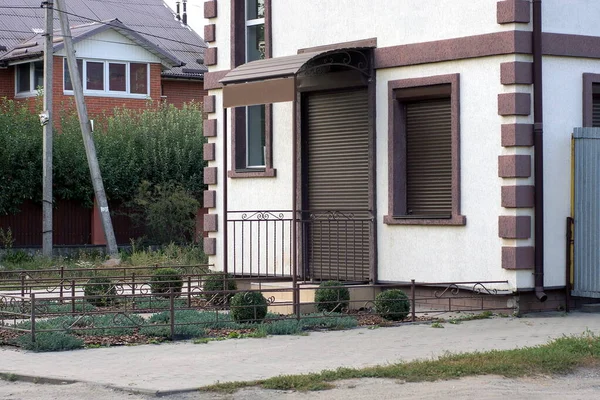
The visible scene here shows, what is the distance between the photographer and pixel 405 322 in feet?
49.7

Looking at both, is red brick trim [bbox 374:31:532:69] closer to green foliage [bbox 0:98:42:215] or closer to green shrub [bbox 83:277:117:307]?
green shrub [bbox 83:277:117:307]

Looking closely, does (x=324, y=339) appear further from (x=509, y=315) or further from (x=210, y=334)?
(x=509, y=315)

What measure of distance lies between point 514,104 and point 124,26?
28291 mm

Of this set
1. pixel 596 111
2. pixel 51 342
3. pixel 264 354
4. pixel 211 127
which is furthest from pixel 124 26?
pixel 264 354

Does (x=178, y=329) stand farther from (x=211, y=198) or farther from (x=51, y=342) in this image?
(x=211, y=198)

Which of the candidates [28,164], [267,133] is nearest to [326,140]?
[267,133]

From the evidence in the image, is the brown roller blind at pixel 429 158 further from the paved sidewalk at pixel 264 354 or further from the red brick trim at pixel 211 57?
the red brick trim at pixel 211 57

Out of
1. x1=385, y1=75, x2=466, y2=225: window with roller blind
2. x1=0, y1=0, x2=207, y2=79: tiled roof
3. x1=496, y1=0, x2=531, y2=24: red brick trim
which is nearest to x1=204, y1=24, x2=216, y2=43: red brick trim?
x1=385, y1=75, x2=466, y2=225: window with roller blind

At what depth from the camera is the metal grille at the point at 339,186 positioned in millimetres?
17969

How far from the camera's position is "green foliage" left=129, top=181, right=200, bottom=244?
33281mm

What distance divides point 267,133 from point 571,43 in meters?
5.49

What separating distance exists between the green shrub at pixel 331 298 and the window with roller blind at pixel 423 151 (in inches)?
65.4

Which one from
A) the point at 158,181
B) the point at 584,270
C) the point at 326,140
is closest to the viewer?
the point at 584,270

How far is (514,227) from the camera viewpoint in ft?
51.3
